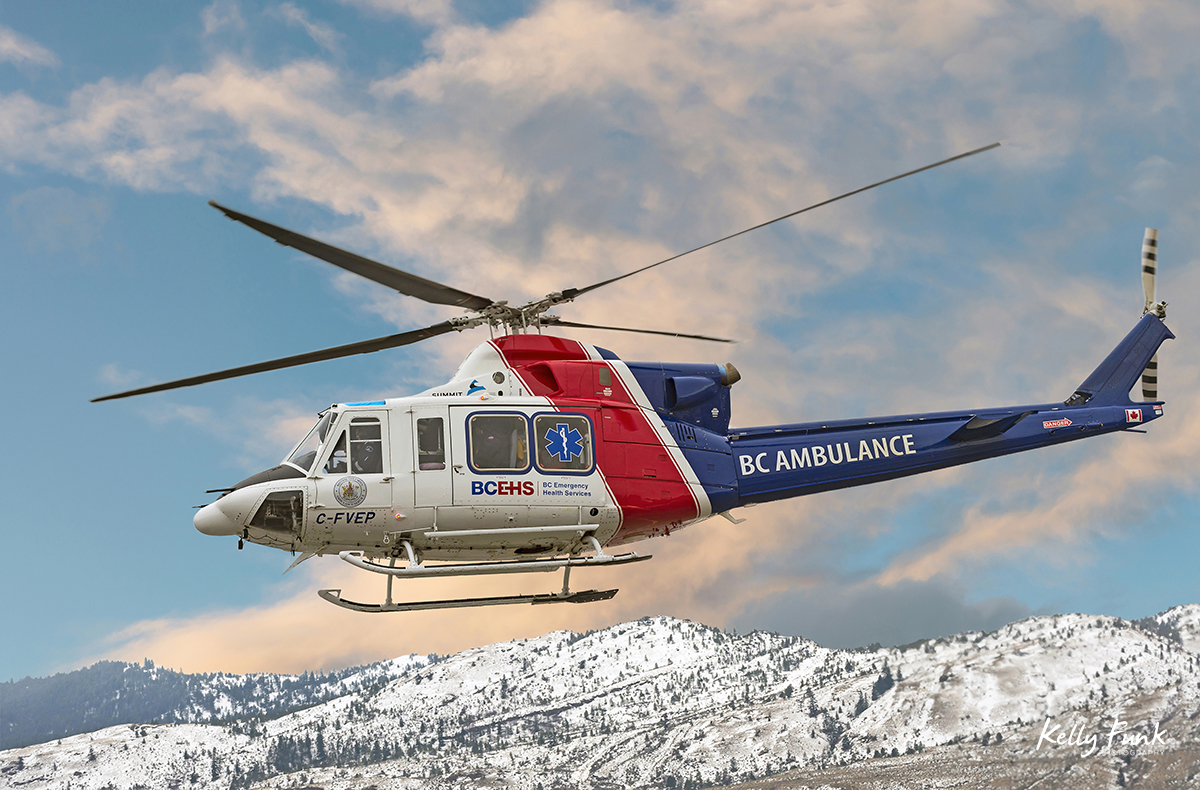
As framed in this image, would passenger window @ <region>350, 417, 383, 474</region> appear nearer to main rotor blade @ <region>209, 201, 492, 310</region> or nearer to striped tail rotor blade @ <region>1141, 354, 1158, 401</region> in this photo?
main rotor blade @ <region>209, 201, 492, 310</region>

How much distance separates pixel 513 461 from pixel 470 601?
3223 millimetres

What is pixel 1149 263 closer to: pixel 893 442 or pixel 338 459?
pixel 893 442

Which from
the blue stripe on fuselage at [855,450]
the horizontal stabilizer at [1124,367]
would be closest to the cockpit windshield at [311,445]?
the blue stripe on fuselage at [855,450]

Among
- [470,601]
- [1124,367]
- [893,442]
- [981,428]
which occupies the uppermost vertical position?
[1124,367]

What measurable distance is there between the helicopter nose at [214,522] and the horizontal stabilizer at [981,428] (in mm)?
19305

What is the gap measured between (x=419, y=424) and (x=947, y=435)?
15.3m

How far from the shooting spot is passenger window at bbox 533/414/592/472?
998 inches

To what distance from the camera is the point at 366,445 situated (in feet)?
80.7

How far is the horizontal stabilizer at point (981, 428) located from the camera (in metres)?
31.6

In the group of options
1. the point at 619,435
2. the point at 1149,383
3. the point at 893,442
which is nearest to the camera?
the point at 619,435

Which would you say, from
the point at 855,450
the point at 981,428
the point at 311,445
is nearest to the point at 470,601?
the point at 311,445

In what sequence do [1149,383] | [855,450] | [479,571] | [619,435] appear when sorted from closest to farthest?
[479,571], [619,435], [855,450], [1149,383]

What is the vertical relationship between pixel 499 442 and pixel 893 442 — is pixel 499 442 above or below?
below

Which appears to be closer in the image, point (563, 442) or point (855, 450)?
point (563, 442)
